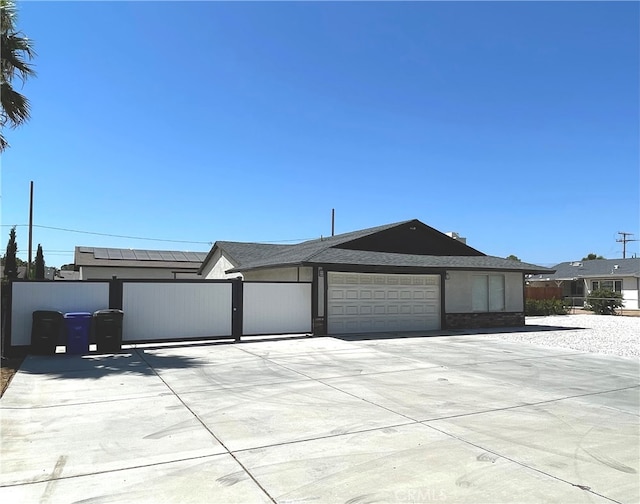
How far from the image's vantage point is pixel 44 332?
11.7m

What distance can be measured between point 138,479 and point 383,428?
2.90 metres

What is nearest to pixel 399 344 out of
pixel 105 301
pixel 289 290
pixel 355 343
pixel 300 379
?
pixel 355 343

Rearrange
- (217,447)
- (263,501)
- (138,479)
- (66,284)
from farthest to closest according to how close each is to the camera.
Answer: (66,284) → (217,447) → (138,479) → (263,501)

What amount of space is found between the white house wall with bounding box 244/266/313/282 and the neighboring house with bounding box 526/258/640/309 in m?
23.9

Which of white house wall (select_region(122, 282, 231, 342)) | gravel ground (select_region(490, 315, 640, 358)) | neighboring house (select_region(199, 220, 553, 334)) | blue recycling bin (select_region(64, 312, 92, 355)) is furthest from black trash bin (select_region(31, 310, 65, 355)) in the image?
gravel ground (select_region(490, 315, 640, 358))

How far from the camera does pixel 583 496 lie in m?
4.18

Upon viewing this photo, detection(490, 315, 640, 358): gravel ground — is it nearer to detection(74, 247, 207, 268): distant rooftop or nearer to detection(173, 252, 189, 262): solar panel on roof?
detection(74, 247, 207, 268): distant rooftop

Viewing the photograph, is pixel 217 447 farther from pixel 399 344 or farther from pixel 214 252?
pixel 214 252

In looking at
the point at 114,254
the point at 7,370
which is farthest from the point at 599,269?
the point at 7,370

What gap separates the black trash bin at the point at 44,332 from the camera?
11.7 m

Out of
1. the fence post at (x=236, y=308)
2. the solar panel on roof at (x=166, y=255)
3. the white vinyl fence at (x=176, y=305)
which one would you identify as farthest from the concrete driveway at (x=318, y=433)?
the solar panel on roof at (x=166, y=255)

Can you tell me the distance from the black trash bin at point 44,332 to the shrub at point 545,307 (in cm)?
2652

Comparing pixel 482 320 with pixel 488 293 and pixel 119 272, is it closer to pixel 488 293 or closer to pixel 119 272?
pixel 488 293

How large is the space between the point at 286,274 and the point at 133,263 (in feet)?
66.2
